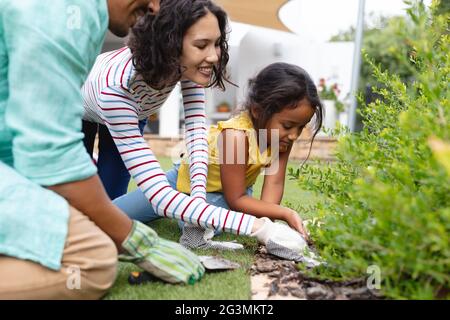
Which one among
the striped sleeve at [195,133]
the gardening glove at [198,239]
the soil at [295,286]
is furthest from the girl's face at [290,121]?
the soil at [295,286]

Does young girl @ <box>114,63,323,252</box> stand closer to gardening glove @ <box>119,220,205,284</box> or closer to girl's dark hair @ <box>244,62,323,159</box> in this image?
girl's dark hair @ <box>244,62,323,159</box>

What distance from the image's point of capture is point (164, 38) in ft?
6.98

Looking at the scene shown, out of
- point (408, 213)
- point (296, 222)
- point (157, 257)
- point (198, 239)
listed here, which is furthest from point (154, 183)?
point (408, 213)

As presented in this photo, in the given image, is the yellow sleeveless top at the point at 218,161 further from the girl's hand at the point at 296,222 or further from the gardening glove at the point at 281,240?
the gardening glove at the point at 281,240

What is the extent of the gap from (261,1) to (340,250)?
757 cm

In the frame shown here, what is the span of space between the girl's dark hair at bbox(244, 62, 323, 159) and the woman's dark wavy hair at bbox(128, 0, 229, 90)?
530 millimetres

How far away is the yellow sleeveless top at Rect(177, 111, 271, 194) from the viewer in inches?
101

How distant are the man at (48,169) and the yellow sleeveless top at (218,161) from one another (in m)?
1.18

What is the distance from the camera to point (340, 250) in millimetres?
1773

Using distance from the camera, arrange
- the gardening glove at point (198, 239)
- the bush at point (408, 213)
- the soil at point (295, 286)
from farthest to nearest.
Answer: the gardening glove at point (198, 239) → the soil at point (295, 286) → the bush at point (408, 213)

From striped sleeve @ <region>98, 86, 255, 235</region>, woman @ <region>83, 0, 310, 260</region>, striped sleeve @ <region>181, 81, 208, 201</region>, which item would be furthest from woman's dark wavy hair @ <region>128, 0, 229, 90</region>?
striped sleeve @ <region>181, 81, 208, 201</region>

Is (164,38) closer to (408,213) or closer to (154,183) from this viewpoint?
(154,183)

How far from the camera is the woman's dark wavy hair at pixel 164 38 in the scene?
6.95 ft

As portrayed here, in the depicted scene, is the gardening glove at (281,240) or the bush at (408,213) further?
the gardening glove at (281,240)
